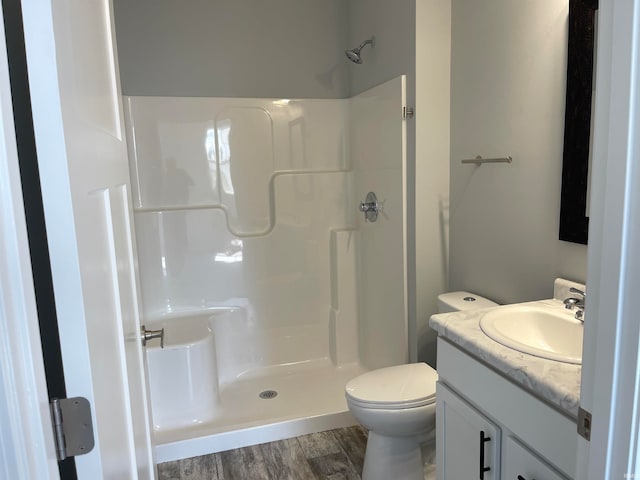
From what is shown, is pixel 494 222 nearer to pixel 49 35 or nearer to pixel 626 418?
pixel 626 418

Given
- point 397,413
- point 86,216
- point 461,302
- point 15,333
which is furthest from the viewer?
point 461,302

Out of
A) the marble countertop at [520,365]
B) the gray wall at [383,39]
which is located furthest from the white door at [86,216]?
the gray wall at [383,39]

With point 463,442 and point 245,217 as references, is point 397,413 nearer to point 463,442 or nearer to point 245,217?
point 463,442

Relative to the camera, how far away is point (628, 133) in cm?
57

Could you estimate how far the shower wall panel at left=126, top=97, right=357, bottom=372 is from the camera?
2.70 m

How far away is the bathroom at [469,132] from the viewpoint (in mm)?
1649

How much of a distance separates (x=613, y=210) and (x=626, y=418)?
273 mm

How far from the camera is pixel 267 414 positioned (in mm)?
2518

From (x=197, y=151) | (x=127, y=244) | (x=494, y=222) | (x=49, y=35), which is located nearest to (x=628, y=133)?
(x=49, y=35)

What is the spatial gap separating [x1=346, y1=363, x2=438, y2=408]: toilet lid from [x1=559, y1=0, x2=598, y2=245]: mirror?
30.2 inches

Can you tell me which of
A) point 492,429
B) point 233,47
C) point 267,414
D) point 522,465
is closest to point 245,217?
point 233,47

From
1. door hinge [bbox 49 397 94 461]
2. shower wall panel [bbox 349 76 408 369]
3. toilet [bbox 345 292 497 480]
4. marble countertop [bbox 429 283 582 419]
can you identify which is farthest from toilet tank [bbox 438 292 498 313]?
door hinge [bbox 49 397 94 461]

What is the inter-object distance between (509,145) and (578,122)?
34 cm

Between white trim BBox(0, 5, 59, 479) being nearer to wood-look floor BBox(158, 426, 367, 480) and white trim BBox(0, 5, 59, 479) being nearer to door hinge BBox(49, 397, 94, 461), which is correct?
door hinge BBox(49, 397, 94, 461)
